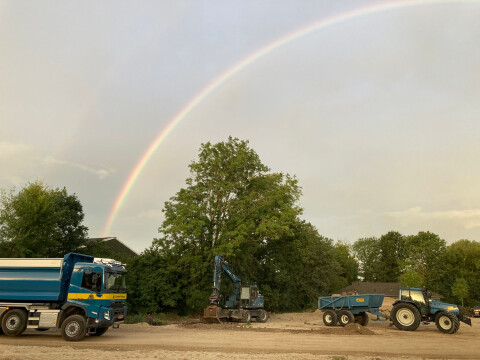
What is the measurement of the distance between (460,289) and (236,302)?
55314 mm

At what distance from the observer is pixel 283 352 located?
1339cm

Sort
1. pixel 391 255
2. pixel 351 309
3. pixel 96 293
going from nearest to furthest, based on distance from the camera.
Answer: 1. pixel 96 293
2. pixel 351 309
3. pixel 391 255

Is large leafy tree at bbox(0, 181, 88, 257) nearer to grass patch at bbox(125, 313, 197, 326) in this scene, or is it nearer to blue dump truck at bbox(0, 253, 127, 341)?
grass patch at bbox(125, 313, 197, 326)

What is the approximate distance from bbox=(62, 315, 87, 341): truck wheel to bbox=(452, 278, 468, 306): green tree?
225ft

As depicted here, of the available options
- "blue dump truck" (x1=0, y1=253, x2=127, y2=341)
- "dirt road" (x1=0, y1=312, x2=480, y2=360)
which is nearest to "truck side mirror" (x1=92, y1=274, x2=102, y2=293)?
"blue dump truck" (x1=0, y1=253, x2=127, y2=341)

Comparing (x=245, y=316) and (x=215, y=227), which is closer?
(x=245, y=316)

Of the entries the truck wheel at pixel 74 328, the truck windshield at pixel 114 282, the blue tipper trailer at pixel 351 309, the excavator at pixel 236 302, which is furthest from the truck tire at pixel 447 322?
the truck wheel at pixel 74 328

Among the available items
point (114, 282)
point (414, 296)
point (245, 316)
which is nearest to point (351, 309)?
point (414, 296)

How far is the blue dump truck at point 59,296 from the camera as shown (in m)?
16.1

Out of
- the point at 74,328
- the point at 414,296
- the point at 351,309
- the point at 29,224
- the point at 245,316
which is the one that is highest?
the point at 29,224

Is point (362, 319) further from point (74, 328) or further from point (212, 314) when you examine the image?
point (74, 328)

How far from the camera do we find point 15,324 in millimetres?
16422

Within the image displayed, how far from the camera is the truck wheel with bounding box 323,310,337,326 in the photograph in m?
25.2

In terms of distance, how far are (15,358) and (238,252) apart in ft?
74.1
